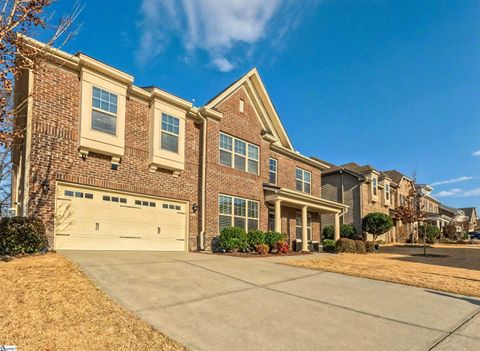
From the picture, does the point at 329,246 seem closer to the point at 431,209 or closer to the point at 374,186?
the point at 374,186

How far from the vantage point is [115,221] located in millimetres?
13000

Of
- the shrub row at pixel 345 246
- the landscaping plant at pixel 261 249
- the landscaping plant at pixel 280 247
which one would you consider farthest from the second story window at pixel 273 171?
the landscaping plant at pixel 261 249

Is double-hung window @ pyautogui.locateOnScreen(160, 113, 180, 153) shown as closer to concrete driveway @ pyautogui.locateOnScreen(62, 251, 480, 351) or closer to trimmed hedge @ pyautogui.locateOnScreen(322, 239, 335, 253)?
concrete driveway @ pyautogui.locateOnScreen(62, 251, 480, 351)

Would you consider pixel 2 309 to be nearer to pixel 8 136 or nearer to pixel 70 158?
pixel 8 136

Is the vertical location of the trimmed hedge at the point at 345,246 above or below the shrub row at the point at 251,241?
below

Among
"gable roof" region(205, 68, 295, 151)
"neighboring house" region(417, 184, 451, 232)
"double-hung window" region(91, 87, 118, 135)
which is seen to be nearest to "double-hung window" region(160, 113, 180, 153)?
"double-hung window" region(91, 87, 118, 135)

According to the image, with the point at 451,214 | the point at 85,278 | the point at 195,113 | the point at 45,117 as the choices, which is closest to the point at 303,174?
the point at 195,113

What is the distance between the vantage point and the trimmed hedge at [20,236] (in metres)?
8.98

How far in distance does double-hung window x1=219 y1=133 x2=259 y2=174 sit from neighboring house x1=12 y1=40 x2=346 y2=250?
56 mm

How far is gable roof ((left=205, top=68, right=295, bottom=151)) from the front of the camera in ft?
59.4

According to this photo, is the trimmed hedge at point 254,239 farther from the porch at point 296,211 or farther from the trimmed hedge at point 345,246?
the trimmed hedge at point 345,246

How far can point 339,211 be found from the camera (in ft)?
80.7

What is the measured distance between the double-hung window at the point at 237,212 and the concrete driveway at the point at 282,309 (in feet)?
23.5

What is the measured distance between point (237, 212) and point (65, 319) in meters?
13.1
